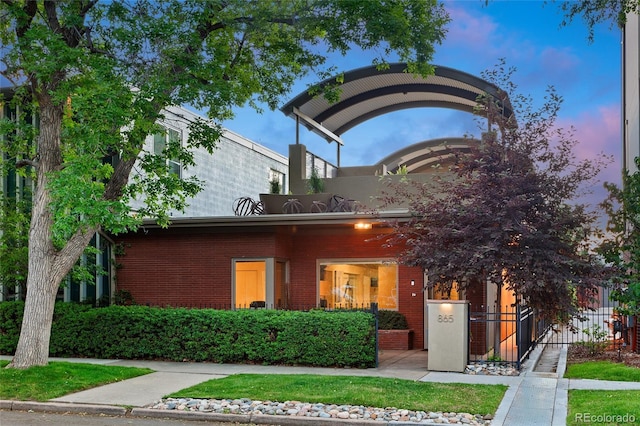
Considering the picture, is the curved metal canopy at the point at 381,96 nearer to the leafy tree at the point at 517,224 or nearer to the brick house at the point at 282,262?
the brick house at the point at 282,262

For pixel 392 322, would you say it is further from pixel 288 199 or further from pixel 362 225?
pixel 288 199

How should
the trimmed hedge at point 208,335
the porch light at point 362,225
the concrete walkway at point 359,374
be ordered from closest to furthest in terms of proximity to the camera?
the concrete walkway at point 359,374, the trimmed hedge at point 208,335, the porch light at point 362,225

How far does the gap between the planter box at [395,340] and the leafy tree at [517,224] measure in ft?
13.3

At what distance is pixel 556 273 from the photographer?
46.4 ft

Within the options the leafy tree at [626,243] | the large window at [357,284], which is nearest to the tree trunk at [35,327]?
the large window at [357,284]

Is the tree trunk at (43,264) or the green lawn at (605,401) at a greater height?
the tree trunk at (43,264)

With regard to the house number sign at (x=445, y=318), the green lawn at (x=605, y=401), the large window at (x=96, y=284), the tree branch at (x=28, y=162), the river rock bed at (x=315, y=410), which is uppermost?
the tree branch at (x=28, y=162)

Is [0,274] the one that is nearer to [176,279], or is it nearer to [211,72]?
[176,279]

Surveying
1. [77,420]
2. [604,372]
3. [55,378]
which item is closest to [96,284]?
[55,378]

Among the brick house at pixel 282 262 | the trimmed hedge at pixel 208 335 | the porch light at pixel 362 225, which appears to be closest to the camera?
the trimmed hedge at pixel 208 335

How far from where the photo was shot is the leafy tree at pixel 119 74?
1343 cm

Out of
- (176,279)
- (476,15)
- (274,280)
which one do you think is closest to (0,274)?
(176,279)

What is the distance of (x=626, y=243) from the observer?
16.3 meters

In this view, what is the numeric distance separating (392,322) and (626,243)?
A: 6.24 metres
